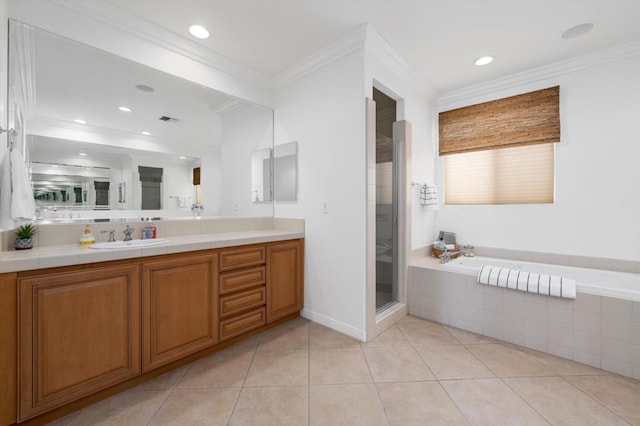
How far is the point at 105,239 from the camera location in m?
2.02

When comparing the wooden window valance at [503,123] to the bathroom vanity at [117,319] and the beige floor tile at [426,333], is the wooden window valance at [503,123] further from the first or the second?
the bathroom vanity at [117,319]

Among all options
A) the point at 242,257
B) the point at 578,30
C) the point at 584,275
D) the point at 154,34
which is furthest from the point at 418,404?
the point at 154,34

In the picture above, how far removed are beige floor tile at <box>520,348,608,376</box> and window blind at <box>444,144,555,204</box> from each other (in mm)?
1590

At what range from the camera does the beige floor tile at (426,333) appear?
7.59ft

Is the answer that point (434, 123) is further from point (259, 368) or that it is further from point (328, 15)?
point (259, 368)

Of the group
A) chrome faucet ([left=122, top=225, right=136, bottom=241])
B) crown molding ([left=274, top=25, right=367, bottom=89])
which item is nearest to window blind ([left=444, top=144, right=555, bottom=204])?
crown molding ([left=274, top=25, right=367, bottom=89])

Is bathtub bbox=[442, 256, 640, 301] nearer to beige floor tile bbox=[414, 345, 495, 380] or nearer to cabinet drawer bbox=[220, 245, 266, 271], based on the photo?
beige floor tile bbox=[414, 345, 495, 380]

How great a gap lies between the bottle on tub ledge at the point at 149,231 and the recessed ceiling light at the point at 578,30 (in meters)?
3.82

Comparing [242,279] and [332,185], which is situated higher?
[332,185]

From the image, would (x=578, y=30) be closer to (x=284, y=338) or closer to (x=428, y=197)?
(x=428, y=197)

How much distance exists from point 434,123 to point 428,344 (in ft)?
8.84

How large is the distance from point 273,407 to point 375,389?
0.65 meters

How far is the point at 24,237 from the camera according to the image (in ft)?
5.29

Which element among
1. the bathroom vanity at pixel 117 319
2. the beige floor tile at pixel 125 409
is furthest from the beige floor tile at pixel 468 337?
Result: the beige floor tile at pixel 125 409
